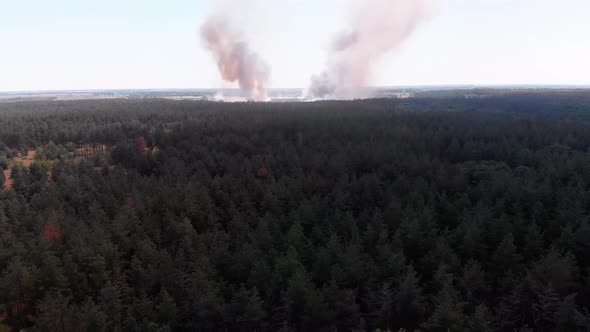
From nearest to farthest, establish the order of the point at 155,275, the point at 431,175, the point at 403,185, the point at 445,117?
the point at 155,275 < the point at 403,185 < the point at 431,175 < the point at 445,117

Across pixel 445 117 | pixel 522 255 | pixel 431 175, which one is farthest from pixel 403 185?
pixel 445 117

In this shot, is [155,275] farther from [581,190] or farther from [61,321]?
[581,190]

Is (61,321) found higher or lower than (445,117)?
lower

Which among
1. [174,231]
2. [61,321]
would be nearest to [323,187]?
[174,231]

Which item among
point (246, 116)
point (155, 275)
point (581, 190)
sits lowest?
point (155, 275)

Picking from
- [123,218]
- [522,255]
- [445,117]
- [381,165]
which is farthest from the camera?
[445,117]

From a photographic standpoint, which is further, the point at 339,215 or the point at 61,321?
the point at 339,215
